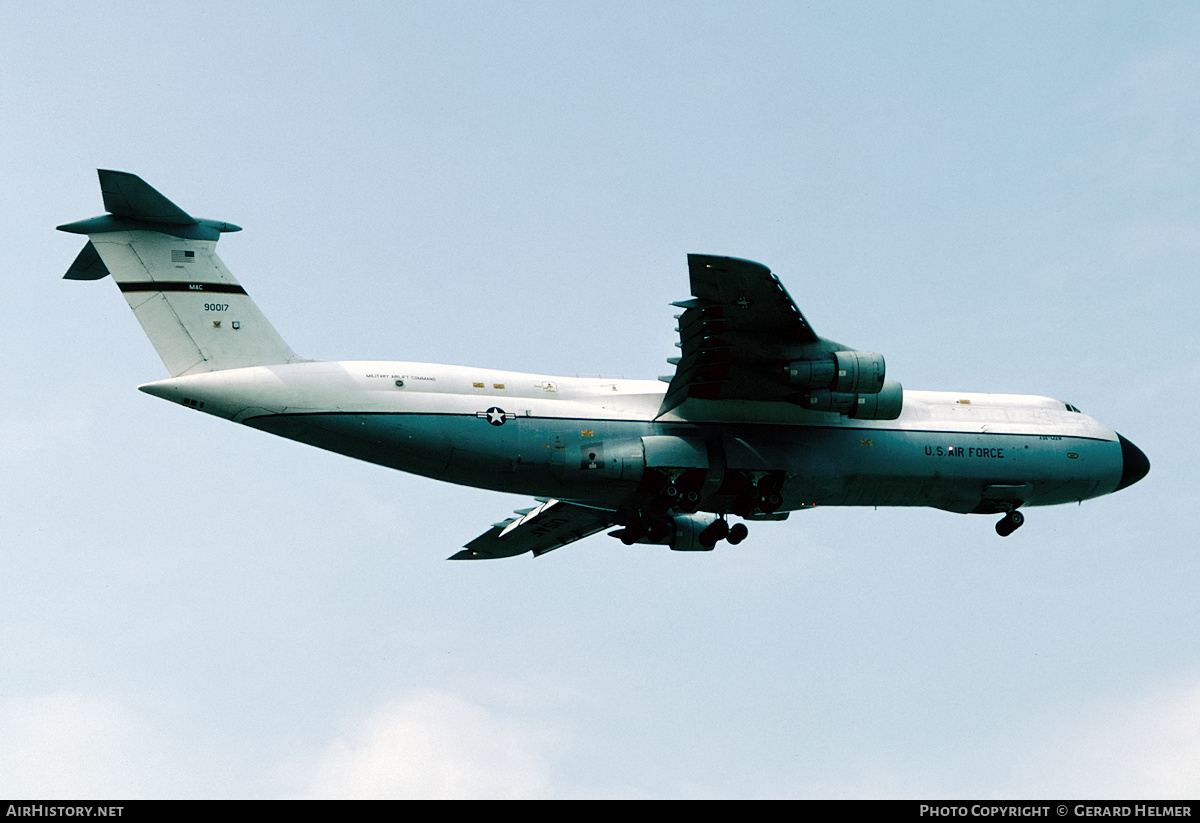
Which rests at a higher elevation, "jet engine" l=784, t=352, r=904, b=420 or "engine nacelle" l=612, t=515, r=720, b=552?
"jet engine" l=784, t=352, r=904, b=420

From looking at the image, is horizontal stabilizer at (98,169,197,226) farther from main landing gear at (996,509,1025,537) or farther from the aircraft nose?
the aircraft nose

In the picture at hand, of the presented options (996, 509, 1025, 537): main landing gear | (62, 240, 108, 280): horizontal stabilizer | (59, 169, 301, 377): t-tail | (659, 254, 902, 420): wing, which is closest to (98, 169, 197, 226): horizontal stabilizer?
(59, 169, 301, 377): t-tail

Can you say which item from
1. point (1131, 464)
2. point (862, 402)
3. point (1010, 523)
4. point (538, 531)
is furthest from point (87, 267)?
point (1131, 464)

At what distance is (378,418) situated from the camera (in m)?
22.0

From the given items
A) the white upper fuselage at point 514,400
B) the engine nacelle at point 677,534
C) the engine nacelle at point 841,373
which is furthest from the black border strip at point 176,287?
the engine nacelle at point 841,373

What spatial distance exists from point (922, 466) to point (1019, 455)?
208 cm

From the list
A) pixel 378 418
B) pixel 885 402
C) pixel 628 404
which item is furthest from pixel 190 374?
pixel 885 402

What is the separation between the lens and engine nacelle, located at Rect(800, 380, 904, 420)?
23.3 meters

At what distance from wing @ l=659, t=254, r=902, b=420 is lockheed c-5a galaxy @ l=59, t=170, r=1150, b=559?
0.10 feet

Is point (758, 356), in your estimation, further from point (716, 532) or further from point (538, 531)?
point (538, 531)

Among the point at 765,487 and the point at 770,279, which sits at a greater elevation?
the point at 770,279

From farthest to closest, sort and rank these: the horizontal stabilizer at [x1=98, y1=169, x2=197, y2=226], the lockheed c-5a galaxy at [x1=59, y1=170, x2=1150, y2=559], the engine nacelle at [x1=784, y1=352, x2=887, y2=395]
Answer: the engine nacelle at [x1=784, y1=352, x2=887, y2=395] → the lockheed c-5a galaxy at [x1=59, y1=170, x2=1150, y2=559] → the horizontal stabilizer at [x1=98, y1=169, x2=197, y2=226]
